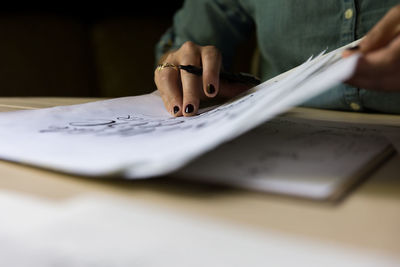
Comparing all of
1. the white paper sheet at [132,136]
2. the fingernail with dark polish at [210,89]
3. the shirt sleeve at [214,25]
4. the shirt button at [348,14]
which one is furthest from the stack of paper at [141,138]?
the shirt sleeve at [214,25]

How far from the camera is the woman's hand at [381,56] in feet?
0.70

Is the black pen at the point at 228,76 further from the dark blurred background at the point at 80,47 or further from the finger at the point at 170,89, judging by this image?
the dark blurred background at the point at 80,47

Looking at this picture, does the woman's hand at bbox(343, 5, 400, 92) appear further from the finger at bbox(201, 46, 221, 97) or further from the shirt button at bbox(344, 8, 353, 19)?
the shirt button at bbox(344, 8, 353, 19)

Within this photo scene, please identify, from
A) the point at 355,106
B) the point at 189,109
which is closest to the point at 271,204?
the point at 189,109

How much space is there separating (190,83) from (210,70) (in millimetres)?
28

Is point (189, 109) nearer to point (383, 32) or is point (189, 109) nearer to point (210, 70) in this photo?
point (210, 70)

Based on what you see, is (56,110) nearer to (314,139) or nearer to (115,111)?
(115,111)

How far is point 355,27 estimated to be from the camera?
51cm

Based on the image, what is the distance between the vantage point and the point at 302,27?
1.86ft

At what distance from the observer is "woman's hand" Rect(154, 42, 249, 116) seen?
0.36m

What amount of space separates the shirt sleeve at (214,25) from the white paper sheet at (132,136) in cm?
50

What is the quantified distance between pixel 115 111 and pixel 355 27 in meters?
0.36

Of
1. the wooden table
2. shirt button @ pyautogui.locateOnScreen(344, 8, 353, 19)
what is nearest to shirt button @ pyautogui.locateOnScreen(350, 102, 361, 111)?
shirt button @ pyautogui.locateOnScreen(344, 8, 353, 19)

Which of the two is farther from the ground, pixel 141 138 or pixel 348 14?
pixel 348 14
